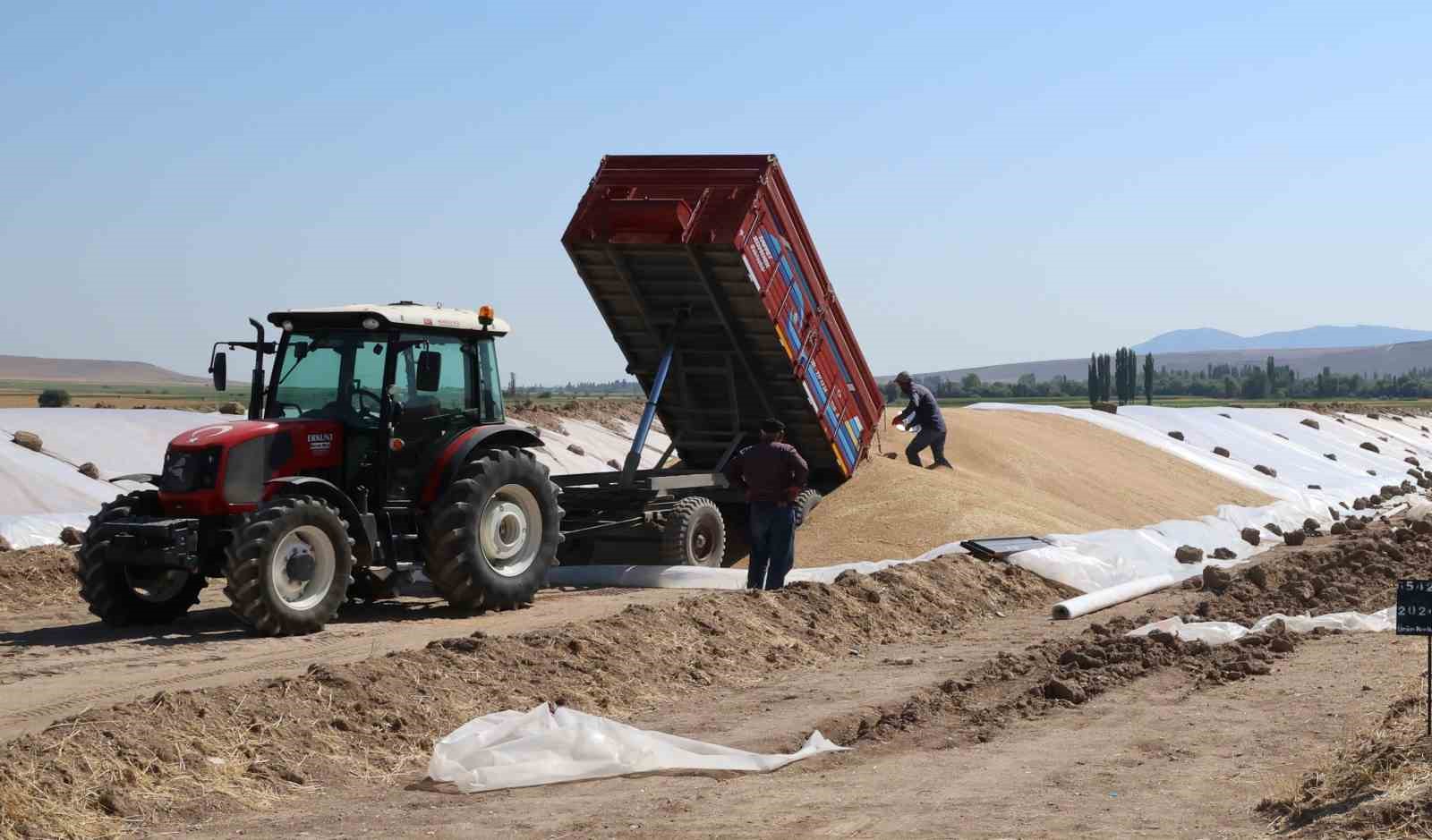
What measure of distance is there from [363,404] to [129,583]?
2250 mm

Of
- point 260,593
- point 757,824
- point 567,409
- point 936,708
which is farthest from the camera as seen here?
point 567,409

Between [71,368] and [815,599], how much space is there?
17741 cm

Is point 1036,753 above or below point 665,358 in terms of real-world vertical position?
below

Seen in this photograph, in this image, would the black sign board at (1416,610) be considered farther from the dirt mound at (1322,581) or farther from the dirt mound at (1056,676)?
the dirt mound at (1322,581)

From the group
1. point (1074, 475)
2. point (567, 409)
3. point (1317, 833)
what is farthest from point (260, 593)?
point (567, 409)

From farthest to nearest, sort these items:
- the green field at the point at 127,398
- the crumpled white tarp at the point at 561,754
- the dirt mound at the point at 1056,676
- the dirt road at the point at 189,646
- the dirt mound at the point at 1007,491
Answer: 1. the green field at the point at 127,398
2. the dirt mound at the point at 1007,491
3. the dirt road at the point at 189,646
4. the dirt mound at the point at 1056,676
5. the crumpled white tarp at the point at 561,754

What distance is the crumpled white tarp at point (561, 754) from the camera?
7574 millimetres

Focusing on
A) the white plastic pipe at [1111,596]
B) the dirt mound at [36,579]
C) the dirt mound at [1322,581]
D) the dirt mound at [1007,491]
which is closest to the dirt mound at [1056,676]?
the white plastic pipe at [1111,596]

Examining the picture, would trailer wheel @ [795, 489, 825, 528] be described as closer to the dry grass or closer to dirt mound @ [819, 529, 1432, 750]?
dirt mound @ [819, 529, 1432, 750]

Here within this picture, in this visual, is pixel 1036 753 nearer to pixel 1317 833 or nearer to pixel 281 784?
pixel 1317 833

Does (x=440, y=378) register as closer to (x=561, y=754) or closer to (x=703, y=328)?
(x=703, y=328)

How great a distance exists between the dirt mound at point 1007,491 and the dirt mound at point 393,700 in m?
2.45

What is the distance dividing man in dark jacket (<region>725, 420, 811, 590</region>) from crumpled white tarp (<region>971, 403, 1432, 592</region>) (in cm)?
291

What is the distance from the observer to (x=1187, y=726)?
8695 mm
